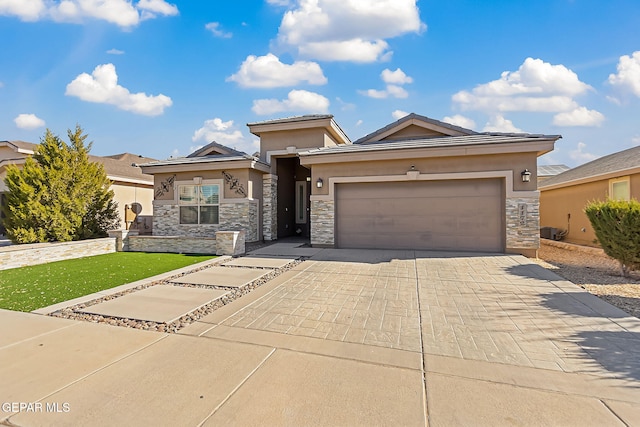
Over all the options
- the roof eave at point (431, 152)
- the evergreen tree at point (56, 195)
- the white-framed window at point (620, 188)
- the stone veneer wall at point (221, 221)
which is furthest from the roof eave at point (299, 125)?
the white-framed window at point (620, 188)

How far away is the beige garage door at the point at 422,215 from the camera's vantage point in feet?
32.4

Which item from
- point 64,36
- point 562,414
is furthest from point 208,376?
point 64,36

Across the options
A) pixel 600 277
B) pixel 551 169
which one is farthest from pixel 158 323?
pixel 551 169

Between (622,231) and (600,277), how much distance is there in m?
1.19

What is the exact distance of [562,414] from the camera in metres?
2.37

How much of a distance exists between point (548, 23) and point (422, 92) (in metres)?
4.69

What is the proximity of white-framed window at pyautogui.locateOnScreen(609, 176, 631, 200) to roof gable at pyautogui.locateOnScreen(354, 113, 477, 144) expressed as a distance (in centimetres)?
586

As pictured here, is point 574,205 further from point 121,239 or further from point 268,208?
point 121,239

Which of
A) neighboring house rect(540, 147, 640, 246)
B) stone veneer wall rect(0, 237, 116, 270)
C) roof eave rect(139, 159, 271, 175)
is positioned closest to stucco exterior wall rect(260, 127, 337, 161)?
roof eave rect(139, 159, 271, 175)

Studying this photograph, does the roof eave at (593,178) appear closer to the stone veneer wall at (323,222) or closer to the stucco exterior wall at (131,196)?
the stone veneer wall at (323,222)

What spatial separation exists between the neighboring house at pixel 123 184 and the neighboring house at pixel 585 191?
20.5 m

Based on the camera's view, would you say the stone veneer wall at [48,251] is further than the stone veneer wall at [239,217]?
No

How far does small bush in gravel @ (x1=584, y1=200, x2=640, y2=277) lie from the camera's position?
688cm

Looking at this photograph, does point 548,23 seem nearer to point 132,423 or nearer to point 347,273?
point 347,273
